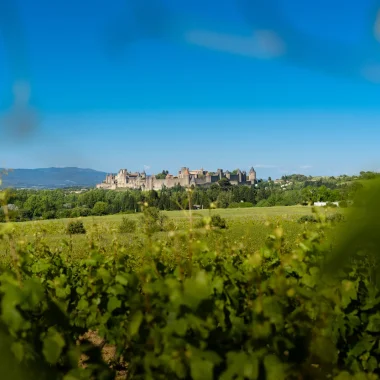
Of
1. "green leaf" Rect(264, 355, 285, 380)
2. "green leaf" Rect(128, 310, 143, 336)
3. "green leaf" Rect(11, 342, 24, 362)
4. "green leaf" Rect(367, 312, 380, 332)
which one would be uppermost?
"green leaf" Rect(11, 342, 24, 362)

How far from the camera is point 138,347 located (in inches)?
67.2

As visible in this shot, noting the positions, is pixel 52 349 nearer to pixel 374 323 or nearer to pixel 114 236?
pixel 374 323

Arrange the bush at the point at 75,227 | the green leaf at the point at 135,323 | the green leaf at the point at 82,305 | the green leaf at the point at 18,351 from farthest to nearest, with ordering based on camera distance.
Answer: the bush at the point at 75,227, the green leaf at the point at 82,305, the green leaf at the point at 135,323, the green leaf at the point at 18,351

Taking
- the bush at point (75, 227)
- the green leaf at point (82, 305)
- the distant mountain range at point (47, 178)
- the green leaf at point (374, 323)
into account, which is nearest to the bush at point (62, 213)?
the distant mountain range at point (47, 178)

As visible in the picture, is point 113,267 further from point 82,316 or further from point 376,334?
point 376,334

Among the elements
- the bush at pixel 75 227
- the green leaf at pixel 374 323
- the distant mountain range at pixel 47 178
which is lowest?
the green leaf at pixel 374 323

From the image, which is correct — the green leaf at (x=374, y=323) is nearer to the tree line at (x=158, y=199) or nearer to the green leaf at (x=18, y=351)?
the tree line at (x=158, y=199)


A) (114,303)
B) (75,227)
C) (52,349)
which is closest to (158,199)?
(114,303)

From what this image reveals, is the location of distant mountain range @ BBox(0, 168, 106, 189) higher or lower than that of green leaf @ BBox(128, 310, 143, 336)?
higher

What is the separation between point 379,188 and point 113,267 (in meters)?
3.03

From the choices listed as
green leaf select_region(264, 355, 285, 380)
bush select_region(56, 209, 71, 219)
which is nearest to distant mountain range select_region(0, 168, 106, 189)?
green leaf select_region(264, 355, 285, 380)

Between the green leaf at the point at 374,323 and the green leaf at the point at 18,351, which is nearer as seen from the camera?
the green leaf at the point at 18,351

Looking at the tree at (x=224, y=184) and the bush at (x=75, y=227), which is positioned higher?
the tree at (x=224, y=184)

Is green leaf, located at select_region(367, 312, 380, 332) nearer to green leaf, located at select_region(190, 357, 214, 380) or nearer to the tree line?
the tree line
